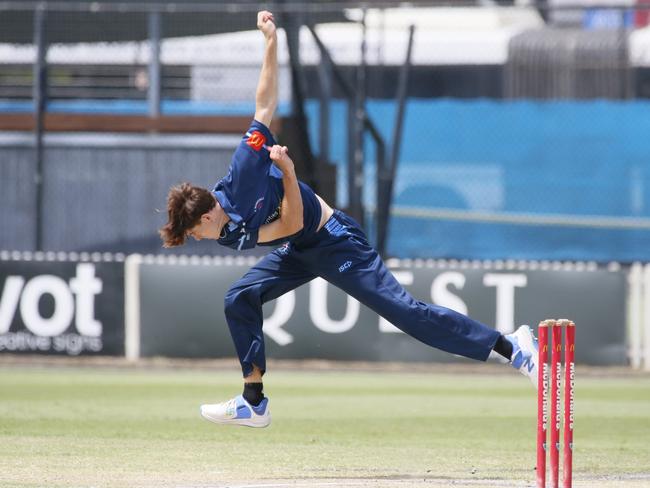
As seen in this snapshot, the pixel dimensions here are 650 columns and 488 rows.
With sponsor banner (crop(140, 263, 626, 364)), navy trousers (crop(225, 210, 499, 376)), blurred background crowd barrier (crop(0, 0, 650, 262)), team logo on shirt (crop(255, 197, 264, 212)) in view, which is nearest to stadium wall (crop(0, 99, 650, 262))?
blurred background crowd barrier (crop(0, 0, 650, 262))

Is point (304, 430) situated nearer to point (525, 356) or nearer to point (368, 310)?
point (525, 356)

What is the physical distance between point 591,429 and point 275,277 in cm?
365

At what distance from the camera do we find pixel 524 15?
2272 centimetres

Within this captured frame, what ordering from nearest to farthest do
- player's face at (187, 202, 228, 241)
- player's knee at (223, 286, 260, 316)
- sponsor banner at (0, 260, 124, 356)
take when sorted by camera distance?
1. player's face at (187, 202, 228, 241)
2. player's knee at (223, 286, 260, 316)
3. sponsor banner at (0, 260, 124, 356)

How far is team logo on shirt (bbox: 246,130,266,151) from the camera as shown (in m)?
7.66

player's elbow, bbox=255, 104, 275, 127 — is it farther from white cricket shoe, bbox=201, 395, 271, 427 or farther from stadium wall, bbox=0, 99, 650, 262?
stadium wall, bbox=0, 99, 650, 262

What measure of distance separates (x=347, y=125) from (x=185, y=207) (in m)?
9.14

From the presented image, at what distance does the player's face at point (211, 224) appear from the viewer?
7.48 metres

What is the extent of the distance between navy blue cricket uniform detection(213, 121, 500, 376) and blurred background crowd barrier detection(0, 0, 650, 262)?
7.85 m

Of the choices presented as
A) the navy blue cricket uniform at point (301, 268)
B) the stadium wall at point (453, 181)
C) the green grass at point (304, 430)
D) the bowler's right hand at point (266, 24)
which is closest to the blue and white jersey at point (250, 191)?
the navy blue cricket uniform at point (301, 268)

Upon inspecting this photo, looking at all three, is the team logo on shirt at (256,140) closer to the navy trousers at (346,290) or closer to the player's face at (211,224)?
the player's face at (211,224)

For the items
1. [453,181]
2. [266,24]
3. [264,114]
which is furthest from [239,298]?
[453,181]

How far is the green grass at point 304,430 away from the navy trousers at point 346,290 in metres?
0.80

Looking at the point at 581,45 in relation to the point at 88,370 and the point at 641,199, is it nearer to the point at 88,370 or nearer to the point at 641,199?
the point at 641,199
